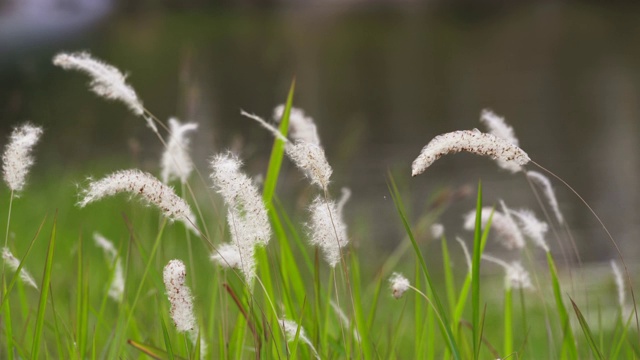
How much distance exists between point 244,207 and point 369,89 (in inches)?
658

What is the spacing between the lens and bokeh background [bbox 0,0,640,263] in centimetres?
566

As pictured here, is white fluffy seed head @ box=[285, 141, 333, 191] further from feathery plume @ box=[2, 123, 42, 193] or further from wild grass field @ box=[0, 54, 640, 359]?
feathery plume @ box=[2, 123, 42, 193]

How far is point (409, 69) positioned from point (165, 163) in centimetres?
2121

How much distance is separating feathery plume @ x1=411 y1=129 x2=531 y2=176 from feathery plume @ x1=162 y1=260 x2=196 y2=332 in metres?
0.29

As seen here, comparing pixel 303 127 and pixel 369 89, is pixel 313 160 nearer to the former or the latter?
pixel 303 127

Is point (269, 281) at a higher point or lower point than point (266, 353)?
higher

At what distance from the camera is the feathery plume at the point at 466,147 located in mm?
1142

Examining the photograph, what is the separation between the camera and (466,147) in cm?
116

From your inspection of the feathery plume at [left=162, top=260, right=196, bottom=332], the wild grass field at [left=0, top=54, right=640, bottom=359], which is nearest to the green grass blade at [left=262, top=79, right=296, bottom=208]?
the wild grass field at [left=0, top=54, right=640, bottom=359]

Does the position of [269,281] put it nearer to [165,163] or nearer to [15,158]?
[165,163]

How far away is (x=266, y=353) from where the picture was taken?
1.38 metres

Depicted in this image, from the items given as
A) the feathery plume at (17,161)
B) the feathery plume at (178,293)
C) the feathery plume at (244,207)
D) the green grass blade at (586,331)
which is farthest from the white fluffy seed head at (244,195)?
the green grass blade at (586,331)

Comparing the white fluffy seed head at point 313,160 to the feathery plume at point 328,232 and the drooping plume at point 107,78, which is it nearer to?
the feathery plume at point 328,232

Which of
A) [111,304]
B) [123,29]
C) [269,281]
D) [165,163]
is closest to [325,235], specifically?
[269,281]
